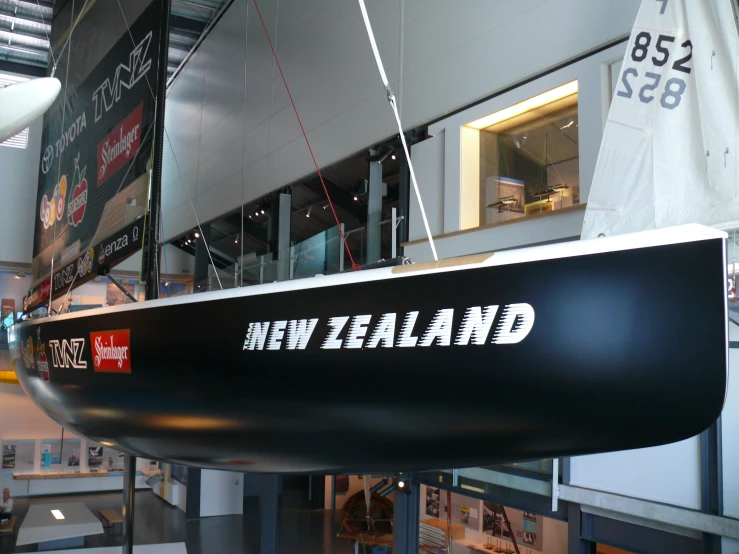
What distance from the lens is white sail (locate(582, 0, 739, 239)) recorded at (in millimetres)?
3305

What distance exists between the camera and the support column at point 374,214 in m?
6.86

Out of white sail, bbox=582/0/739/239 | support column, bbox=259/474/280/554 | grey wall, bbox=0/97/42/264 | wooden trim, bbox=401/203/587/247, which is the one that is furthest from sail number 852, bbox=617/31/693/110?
grey wall, bbox=0/97/42/264

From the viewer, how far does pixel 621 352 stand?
46.9 inches

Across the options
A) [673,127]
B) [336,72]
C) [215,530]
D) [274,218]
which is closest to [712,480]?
[673,127]

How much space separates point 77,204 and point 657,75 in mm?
3411

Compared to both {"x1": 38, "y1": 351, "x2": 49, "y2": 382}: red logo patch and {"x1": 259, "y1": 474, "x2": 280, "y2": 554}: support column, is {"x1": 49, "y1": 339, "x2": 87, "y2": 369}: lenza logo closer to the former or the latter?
{"x1": 38, "y1": 351, "x2": 49, "y2": 382}: red logo patch

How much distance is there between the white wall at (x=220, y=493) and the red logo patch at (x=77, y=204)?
9.44 metres

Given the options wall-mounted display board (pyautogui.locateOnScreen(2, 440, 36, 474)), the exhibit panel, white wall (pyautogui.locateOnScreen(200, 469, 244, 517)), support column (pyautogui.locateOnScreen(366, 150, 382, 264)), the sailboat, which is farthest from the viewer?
wall-mounted display board (pyautogui.locateOnScreen(2, 440, 36, 474))

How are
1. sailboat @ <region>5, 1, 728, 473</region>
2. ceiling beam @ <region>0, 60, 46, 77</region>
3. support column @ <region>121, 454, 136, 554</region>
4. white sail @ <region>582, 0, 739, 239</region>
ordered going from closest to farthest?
sailboat @ <region>5, 1, 728, 473</region>
support column @ <region>121, 454, 136, 554</region>
white sail @ <region>582, 0, 739, 239</region>
ceiling beam @ <region>0, 60, 46, 77</region>

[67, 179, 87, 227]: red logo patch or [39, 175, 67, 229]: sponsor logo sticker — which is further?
[39, 175, 67, 229]: sponsor logo sticker

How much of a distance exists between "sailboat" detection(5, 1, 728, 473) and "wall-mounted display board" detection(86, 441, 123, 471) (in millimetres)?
14407

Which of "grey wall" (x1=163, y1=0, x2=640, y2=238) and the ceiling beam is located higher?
the ceiling beam

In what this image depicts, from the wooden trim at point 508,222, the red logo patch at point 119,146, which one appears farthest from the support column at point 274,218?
the red logo patch at point 119,146

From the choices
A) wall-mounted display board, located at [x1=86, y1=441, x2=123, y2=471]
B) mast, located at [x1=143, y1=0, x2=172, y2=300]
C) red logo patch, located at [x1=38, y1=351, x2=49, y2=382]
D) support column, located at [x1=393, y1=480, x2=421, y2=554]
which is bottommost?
wall-mounted display board, located at [x1=86, y1=441, x2=123, y2=471]
